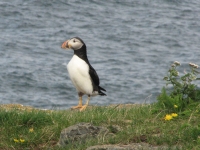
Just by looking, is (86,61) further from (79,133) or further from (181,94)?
(79,133)

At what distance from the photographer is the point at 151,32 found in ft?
86.3

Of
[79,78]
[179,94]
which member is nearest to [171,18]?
[79,78]

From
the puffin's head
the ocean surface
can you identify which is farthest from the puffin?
the ocean surface

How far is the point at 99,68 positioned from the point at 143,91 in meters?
2.22

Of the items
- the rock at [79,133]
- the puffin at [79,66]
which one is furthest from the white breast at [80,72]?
the rock at [79,133]

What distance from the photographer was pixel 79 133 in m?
6.72

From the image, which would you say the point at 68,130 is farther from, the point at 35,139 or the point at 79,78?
the point at 79,78

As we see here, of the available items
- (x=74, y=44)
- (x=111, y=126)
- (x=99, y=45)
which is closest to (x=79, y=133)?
(x=111, y=126)

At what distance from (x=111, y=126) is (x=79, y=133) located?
446mm

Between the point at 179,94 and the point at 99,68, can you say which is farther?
the point at 99,68

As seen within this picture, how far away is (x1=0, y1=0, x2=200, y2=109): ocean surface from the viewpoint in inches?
767

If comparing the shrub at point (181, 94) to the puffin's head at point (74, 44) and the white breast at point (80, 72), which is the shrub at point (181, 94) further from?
the puffin's head at point (74, 44)

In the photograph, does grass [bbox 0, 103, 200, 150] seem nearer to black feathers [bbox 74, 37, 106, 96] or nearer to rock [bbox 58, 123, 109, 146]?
rock [bbox 58, 123, 109, 146]

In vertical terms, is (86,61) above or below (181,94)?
below
